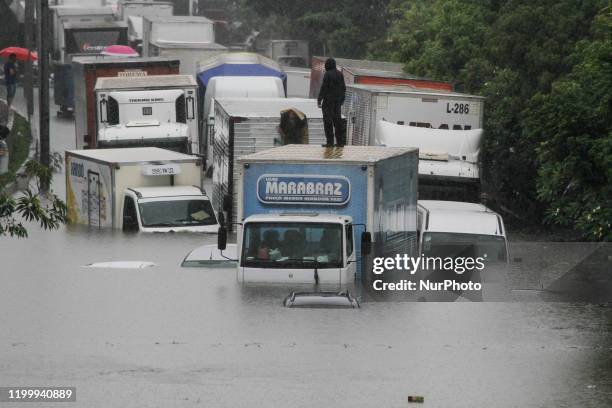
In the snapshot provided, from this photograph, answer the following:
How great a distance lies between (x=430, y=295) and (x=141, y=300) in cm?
432

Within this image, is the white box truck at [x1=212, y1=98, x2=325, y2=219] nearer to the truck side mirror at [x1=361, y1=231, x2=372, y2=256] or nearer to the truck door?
the truck door

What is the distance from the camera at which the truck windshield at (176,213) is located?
29266 mm

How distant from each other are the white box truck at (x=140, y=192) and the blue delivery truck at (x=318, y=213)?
6.00 meters

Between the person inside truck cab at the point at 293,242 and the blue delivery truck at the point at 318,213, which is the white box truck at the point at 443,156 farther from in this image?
the person inside truck cab at the point at 293,242

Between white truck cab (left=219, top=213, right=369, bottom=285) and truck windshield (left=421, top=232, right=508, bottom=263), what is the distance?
4.66 metres

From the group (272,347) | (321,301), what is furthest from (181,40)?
(272,347)

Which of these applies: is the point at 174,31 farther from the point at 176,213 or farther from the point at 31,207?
the point at 31,207

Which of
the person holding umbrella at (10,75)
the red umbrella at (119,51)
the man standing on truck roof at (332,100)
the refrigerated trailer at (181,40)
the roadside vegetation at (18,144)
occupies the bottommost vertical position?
the roadside vegetation at (18,144)

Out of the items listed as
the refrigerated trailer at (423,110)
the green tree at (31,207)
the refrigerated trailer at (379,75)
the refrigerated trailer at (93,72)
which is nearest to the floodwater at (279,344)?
the green tree at (31,207)

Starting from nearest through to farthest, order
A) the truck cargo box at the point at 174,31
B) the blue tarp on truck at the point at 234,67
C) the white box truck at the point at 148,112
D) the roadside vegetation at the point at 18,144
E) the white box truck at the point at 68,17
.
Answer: the white box truck at the point at 148,112, the roadside vegetation at the point at 18,144, the blue tarp on truck at the point at 234,67, the truck cargo box at the point at 174,31, the white box truck at the point at 68,17

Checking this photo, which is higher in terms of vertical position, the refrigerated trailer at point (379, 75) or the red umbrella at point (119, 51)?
the refrigerated trailer at point (379, 75)

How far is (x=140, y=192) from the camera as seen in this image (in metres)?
29.7

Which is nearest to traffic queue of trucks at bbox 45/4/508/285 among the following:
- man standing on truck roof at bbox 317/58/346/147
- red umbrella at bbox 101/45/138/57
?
man standing on truck roof at bbox 317/58/346/147

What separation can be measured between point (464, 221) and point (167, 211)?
6586 mm
